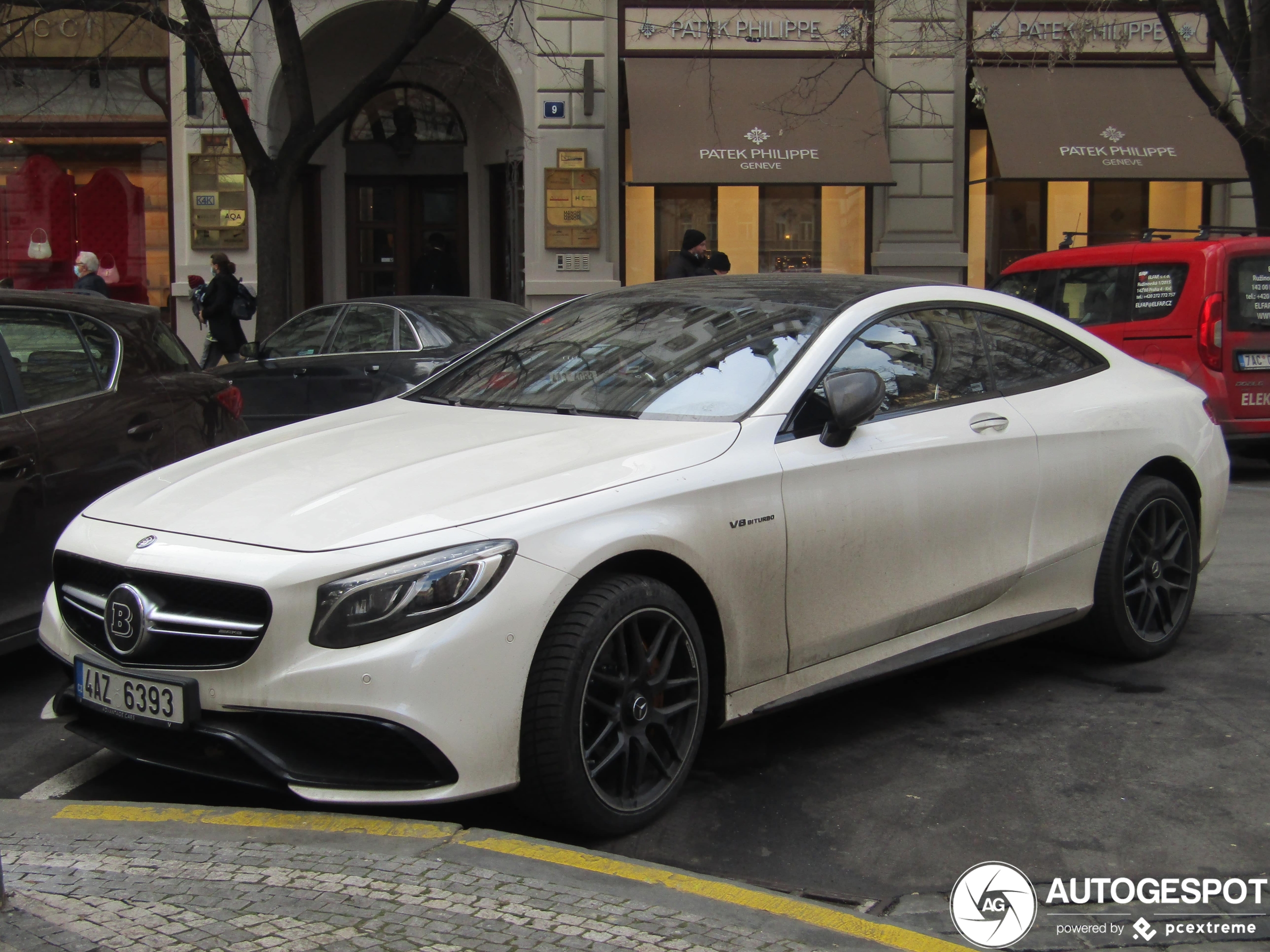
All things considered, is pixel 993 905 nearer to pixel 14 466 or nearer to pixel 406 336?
pixel 14 466

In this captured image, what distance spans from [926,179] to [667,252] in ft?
11.2

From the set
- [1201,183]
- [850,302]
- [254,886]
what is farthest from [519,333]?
[1201,183]

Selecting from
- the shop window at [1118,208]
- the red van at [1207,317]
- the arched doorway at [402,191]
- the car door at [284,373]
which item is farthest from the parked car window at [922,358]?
the arched doorway at [402,191]

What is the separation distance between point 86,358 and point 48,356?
0.21 m

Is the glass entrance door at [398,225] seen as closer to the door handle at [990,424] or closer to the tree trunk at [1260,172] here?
the tree trunk at [1260,172]

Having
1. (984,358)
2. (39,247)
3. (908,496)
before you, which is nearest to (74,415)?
(908,496)

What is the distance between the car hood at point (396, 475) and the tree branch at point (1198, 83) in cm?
1246

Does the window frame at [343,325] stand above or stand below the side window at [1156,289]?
below

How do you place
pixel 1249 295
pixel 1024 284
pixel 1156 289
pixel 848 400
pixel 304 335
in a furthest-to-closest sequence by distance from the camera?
pixel 1024 284 < pixel 304 335 < pixel 1156 289 < pixel 1249 295 < pixel 848 400

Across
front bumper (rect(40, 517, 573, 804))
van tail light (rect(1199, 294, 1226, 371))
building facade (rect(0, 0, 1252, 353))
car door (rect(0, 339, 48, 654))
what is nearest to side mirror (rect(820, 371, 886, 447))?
front bumper (rect(40, 517, 573, 804))

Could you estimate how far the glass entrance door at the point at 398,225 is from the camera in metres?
19.8

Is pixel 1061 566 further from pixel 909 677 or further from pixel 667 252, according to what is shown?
pixel 667 252

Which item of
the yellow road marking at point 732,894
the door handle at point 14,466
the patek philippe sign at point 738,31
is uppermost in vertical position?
the patek philippe sign at point 738,31

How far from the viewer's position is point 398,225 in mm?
19875
